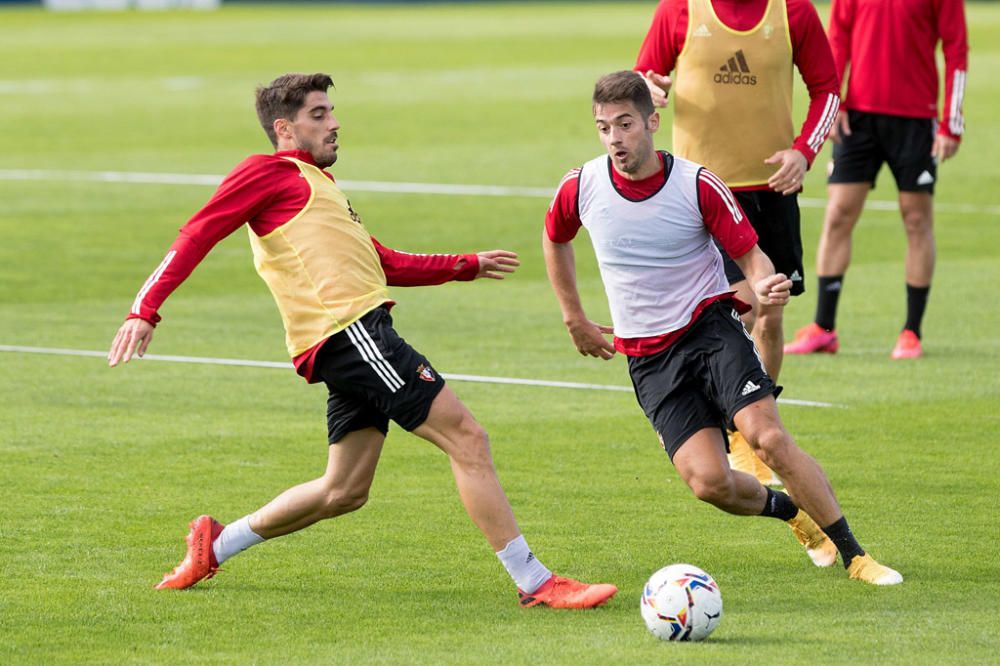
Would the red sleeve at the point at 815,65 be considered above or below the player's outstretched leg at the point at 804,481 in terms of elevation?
above

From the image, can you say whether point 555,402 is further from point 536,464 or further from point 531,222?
point 531,222

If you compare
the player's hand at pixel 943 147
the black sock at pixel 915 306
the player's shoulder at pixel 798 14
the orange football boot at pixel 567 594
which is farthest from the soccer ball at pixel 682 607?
the player's hand at pixel 943 147

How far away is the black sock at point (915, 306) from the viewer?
13.2 metres

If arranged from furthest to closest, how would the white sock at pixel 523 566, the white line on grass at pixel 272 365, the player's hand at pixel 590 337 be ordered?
1. the white line on grass at pixel 272 365
2. the player's hand at pixel 590 337
3. the white sock at pixel 523 566

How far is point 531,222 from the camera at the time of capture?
19.6 m

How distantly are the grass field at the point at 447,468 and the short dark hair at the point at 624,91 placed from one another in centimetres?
190

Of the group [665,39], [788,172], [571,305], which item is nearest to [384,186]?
[665,39]

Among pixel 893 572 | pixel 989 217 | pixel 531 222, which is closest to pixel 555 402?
pixel 893 572

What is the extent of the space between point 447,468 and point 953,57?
17.6 feet

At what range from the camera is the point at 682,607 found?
6.83 meters

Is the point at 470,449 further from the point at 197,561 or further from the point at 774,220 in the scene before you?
the point at 774,220

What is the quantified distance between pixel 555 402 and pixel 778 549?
3.39 m

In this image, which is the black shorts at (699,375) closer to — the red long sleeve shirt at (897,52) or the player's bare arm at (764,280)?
the player's bare arm at (764,280)

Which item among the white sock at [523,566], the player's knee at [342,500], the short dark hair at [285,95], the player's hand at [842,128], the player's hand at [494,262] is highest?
the short dark hair at [285,95]
